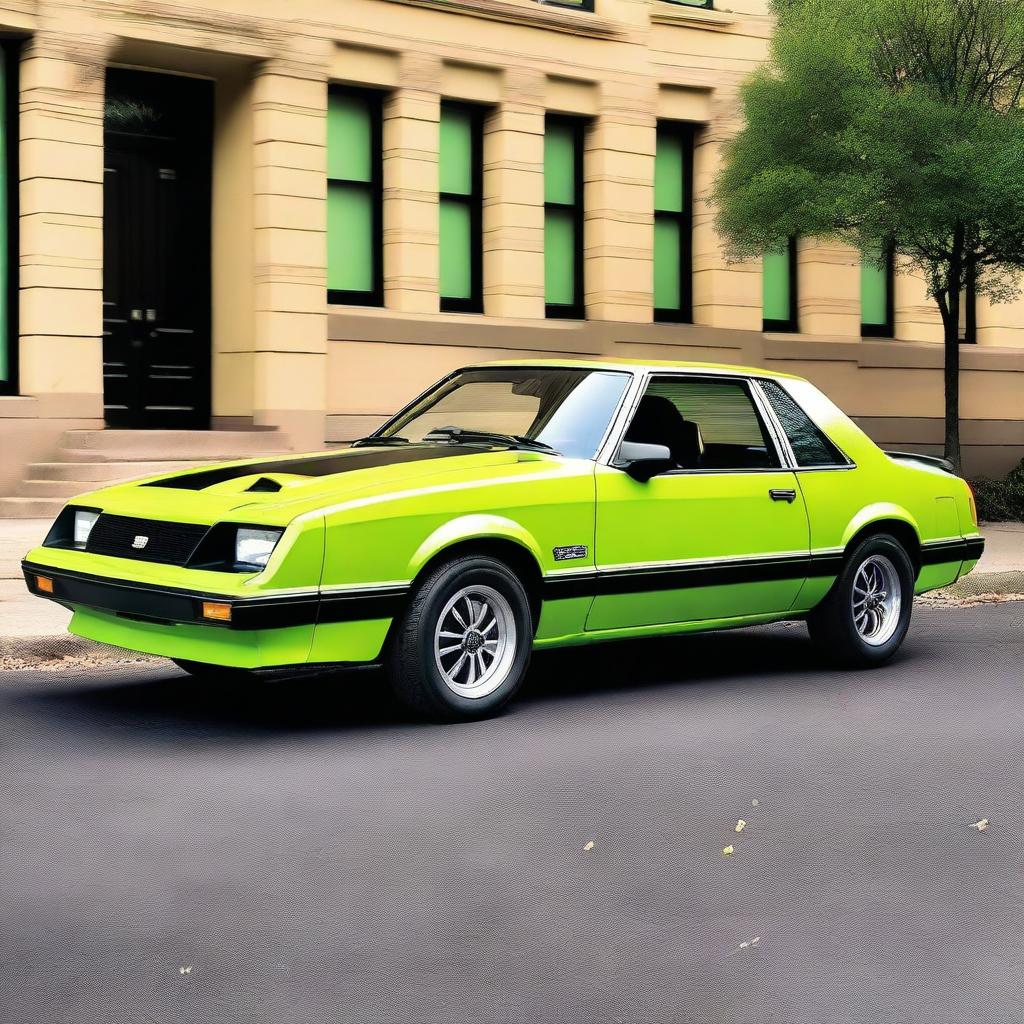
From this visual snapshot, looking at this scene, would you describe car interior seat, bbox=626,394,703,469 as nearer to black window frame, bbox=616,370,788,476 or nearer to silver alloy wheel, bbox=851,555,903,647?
black window frame, bbox=616,370,788,476

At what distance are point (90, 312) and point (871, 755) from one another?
12006mm

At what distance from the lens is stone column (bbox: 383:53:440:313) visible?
19.4 metres

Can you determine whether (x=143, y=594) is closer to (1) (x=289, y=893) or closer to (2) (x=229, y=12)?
(1) (x=289, y=893)

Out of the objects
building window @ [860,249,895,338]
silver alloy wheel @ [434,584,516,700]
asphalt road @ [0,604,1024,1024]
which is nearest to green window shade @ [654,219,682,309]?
building window @ [860,249,895,338]

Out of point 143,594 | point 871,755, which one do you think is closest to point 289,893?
point 143,594

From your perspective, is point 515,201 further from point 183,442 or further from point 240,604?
point 240,604

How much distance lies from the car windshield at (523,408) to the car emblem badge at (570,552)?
1.54 ft

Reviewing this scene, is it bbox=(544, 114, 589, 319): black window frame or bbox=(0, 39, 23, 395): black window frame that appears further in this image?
bbox=(544, 114, 589, 319): black window frame

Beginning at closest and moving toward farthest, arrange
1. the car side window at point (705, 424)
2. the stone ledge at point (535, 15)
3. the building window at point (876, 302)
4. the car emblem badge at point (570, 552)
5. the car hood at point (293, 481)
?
the car hood at point (293, 481), the car emblem badge at point (570, 552), the car side window at point (705, 424), the stone ledge at point (535, 15), the building window at point (876, 302)

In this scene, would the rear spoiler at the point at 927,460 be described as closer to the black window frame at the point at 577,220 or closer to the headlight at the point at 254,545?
the headlight at the point at 254,545

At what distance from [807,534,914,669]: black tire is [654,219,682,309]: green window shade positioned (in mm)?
12940

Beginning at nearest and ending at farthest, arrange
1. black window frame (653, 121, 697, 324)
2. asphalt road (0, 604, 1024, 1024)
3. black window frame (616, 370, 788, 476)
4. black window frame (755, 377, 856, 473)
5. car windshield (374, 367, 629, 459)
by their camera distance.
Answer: asphalt road (0, 604, 1024, 1024)
car windshield (374, 367, 629, 459)
black window frame (616, 370, 788, 476)
black window frame (755, 377, 856, 473)
black window frame (653, 121, 697, 324)

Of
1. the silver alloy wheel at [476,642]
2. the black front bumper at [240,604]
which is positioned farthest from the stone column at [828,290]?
the black front bumper at [240,604]

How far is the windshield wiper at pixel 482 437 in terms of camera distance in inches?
321
